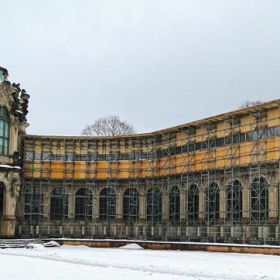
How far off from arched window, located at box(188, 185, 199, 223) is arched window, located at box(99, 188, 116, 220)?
405 inches

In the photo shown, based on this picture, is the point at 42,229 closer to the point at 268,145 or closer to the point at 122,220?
the point at 122,220

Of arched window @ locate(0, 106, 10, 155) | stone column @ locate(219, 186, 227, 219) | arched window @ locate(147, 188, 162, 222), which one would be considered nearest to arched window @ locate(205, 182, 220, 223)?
stone column @ locate(219, 186, 227, 219)

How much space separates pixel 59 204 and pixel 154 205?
33.4 feet

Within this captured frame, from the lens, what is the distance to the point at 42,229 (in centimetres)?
6475

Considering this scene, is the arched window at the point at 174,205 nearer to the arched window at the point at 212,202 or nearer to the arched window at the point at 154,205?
the arched window at the point at 154,205

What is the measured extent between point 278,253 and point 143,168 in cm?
2348

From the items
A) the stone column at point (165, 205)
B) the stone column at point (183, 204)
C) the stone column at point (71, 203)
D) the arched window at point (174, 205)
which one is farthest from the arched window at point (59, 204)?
the stone column at point (183, 204)

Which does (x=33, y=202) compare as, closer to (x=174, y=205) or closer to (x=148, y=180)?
(x=148, y=180)

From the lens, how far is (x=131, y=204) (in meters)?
64.6

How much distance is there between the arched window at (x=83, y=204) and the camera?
2586 inches

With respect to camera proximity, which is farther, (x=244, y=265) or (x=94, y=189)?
(x=94, y=189)

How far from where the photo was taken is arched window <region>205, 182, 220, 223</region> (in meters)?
54.5

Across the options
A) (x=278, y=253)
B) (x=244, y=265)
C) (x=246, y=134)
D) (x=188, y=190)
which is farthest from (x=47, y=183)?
(x=244, y=265)

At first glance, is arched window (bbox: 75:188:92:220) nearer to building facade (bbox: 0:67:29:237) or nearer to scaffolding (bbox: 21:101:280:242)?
scaffolding (bbox: 21:101:280:242)
